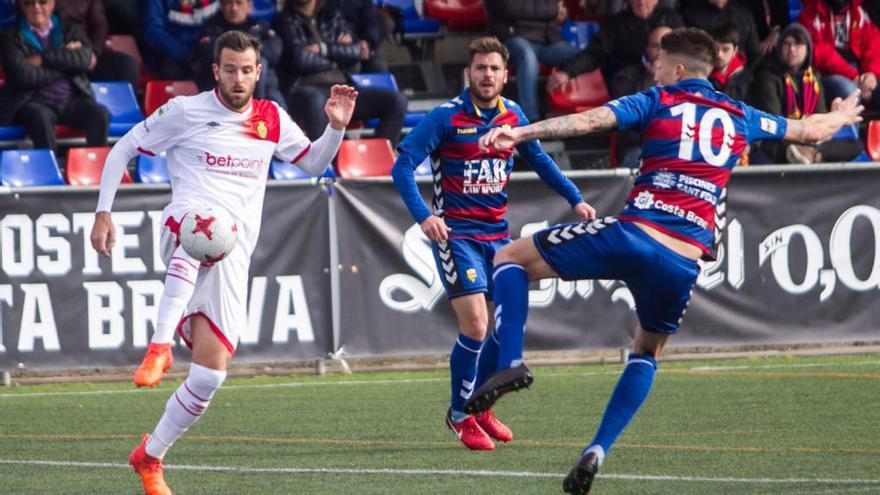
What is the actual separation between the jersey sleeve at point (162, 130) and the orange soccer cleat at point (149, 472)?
150 centimetres

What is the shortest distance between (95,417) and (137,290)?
2.18 metres

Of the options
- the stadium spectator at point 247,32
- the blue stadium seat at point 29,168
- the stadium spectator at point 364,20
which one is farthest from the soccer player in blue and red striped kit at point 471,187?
the stadium spectator at point 364,20

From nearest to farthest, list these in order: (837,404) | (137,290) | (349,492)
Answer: (349,492) < (837,404) < (137,290)

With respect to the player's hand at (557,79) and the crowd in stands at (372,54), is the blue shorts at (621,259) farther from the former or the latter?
the player's hand at (557,79)

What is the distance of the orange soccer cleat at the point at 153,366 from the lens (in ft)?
24.3

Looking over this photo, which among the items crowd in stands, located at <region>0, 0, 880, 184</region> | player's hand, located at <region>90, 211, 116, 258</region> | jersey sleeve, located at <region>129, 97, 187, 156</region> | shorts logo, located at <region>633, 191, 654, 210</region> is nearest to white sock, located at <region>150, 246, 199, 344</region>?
player's hand, located at <region>90, 211, 116, 258</region>

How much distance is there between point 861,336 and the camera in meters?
13.8

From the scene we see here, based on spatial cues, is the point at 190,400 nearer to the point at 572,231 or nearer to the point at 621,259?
the point at 572,231

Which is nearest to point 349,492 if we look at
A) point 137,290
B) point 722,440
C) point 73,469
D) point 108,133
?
point 73,469

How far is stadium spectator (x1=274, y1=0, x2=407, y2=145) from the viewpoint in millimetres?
15344

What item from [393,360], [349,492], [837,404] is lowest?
[393,360]

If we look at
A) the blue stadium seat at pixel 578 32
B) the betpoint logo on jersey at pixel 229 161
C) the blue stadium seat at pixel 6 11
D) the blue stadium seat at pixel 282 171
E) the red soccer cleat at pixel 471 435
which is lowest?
the blue stadium seat at pixel 282 171

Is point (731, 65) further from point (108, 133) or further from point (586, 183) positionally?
point (108, 133)

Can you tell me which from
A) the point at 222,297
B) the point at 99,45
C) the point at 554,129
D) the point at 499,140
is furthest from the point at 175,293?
the point at 99,45
